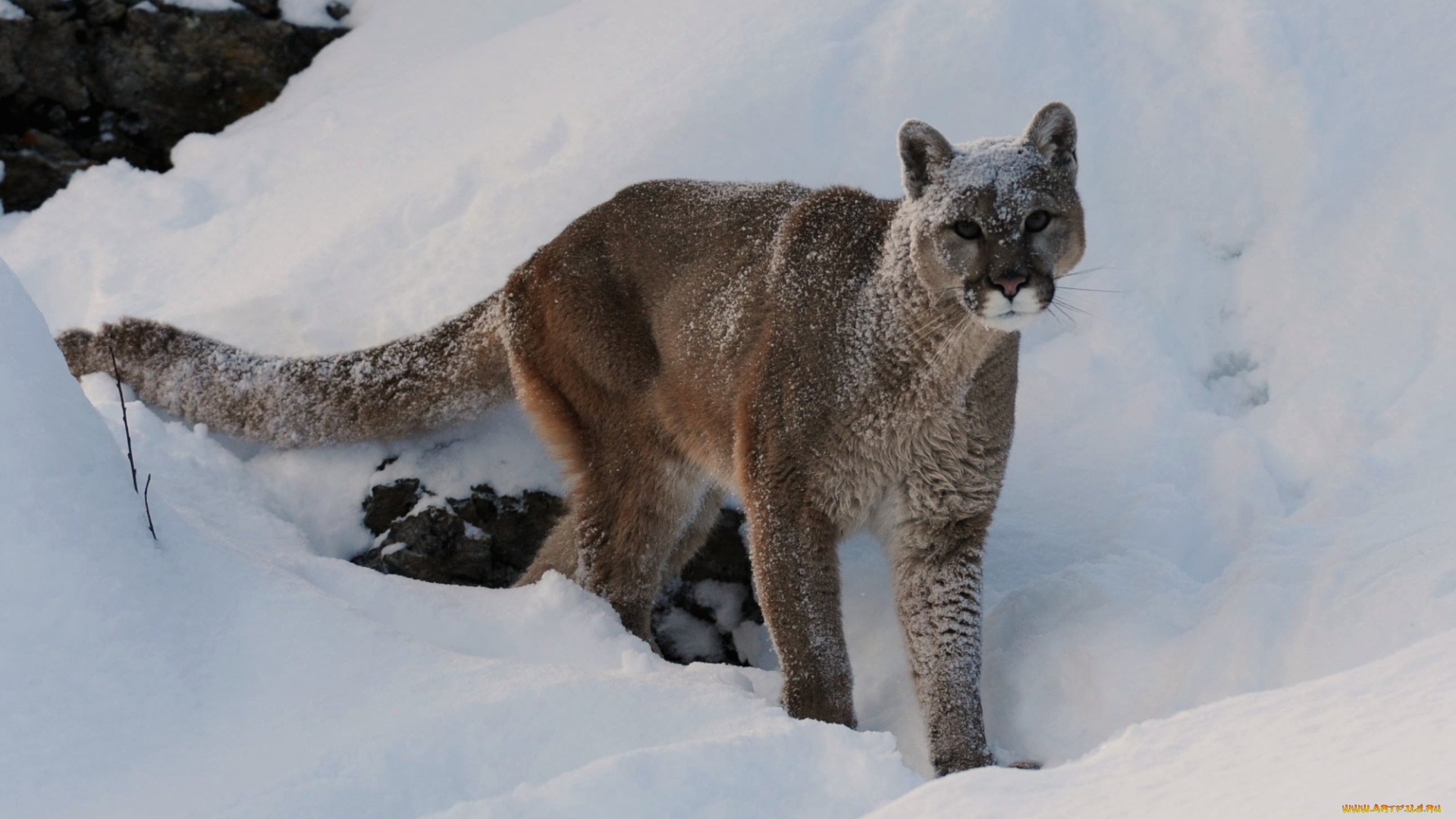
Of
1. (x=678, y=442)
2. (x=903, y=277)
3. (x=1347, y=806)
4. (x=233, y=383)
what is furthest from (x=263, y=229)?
(x=1347, y=806)

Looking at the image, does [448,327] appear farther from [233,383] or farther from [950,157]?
[950,157]

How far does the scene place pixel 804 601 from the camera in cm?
470

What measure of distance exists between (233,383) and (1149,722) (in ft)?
13.0

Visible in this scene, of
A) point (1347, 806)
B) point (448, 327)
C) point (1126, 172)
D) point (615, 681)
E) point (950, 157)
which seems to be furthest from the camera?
point (1126, 172)

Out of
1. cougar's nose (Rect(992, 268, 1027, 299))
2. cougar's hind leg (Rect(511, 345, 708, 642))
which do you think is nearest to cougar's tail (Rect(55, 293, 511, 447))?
cougar's hind leg (Rect(511, 345, 708, 642))

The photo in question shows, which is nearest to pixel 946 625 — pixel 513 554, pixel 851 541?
pixel 851 541

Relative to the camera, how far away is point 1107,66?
6.65 m

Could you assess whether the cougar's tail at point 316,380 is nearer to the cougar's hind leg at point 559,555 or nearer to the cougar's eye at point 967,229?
the cougar's hind leg at point 559,555

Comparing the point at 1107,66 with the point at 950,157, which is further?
the point at 1107,66

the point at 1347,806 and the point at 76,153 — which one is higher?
the point at 1347,806

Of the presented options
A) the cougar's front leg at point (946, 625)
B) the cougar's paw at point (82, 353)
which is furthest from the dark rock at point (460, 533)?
the cougar's front leg at point (946, 625)

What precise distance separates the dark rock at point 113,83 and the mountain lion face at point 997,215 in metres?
4.77

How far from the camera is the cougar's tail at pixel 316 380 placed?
225 inches

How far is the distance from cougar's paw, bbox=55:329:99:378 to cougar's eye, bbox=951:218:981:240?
3627 mm
